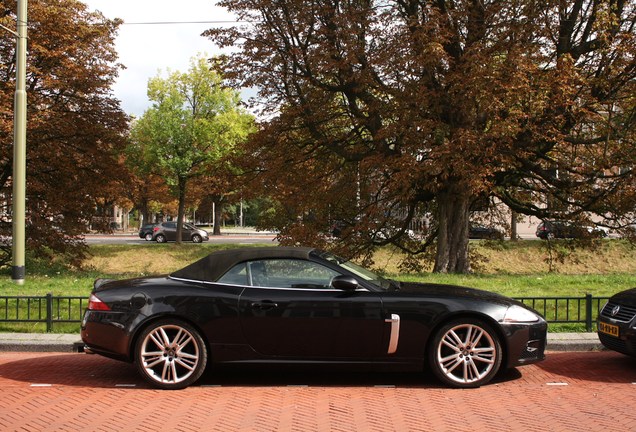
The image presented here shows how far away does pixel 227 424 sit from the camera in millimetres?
4824

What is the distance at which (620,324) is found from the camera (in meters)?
6.45

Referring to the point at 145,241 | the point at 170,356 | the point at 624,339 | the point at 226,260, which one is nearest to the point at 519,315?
the point at 624,339

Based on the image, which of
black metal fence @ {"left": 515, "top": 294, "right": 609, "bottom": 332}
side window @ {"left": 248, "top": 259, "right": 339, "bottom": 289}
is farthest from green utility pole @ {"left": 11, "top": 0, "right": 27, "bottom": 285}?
black metal fence @ {"left": 515, "top": 294, "right": 609, "bottom": 332}

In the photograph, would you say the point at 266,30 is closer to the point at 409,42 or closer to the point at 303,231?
the point at 409,42

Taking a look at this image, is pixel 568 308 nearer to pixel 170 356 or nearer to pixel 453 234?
pixel 170 356

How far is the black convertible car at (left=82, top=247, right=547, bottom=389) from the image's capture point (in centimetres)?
581

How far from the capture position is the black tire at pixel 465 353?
5855 mm

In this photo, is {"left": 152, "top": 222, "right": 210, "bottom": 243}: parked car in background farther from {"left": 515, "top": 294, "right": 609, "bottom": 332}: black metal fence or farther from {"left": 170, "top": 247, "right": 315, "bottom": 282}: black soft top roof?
{"left": 170, "top": 247, "right": 315, "bottom": 282}: black soft top roof

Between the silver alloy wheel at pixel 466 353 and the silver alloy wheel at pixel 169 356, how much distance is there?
7.93ft

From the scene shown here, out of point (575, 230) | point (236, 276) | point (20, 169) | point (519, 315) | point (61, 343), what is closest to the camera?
point (519, 315)

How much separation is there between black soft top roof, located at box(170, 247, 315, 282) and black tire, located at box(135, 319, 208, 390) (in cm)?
57

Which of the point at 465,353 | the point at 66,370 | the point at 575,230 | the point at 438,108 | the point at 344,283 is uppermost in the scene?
the point at 438,108

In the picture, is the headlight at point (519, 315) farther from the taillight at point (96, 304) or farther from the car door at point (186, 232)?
the car door at point (186, 232)

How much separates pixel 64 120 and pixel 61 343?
1497 centimetres
